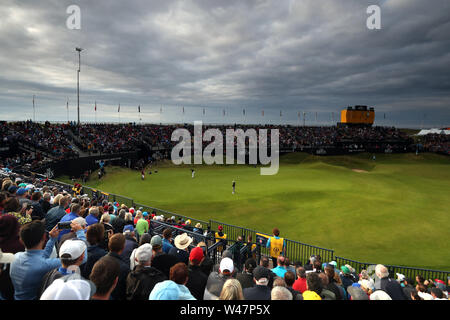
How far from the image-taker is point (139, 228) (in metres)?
8.24

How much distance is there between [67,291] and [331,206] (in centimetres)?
2230

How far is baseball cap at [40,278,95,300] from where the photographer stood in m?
2.65

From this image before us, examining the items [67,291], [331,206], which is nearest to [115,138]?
[331,206]

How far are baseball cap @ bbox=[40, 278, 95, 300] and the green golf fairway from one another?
559 inches

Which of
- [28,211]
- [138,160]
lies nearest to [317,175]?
[138,160]

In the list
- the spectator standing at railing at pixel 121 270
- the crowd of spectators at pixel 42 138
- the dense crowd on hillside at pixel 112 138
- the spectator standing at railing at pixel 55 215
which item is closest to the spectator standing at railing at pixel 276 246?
the spectator standing at railing at pixel 121 270

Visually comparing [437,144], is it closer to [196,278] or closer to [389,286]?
[389,286]

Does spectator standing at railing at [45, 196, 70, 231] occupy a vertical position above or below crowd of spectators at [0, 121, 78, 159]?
below

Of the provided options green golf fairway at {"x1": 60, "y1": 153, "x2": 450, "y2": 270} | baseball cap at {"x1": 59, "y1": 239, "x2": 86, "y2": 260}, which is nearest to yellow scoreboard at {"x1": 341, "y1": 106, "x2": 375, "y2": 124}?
green golf fairway at {"x1": 60, "y1": 153, "x2": 450, "y2": 270}

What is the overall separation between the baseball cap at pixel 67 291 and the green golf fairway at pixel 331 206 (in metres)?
14.2

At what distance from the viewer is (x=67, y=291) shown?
272 cm

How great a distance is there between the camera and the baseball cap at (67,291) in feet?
8.71

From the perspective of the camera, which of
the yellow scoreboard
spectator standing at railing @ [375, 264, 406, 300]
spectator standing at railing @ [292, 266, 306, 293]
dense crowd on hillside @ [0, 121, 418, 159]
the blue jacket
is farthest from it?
the yellow scoreboard

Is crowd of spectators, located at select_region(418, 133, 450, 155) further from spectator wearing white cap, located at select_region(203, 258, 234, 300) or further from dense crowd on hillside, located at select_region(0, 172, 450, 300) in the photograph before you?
spectator wearing white cap, located at select_region(203, 258, 234, 300)
